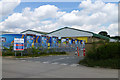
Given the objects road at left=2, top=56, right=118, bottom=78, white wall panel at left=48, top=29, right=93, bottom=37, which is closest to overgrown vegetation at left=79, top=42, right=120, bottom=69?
road at left=2, top=56, right=118, bottom=78

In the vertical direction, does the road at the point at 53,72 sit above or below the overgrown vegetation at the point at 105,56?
below

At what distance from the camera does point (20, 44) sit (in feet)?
60.5

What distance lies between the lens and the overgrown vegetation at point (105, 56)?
11.7m

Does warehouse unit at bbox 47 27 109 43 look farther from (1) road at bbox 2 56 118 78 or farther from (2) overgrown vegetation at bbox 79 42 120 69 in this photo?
(1) road at bbox 2 56 118 78

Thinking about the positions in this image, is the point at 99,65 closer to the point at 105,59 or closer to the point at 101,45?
the point at 105,59

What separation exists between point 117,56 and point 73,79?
6100 millimetres

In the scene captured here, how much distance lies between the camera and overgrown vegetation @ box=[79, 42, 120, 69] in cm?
1172

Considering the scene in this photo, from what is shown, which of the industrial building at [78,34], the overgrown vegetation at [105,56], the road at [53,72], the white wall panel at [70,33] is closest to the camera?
the road at [53,72]

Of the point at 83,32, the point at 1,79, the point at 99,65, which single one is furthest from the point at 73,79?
the point at 83,32

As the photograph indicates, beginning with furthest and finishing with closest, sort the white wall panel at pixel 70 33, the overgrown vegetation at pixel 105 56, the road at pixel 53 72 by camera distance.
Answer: the white wall panel at pixel 70 33, the overgrown vegetation at pixel 105 56, the road at pixel 53 72

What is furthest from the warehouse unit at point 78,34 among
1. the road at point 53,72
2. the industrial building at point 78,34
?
the road at point 53,72

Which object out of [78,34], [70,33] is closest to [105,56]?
[78,34]

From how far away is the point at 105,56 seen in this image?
12.5 m

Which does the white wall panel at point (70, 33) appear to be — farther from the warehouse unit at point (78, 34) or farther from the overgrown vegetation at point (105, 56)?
the overgrown vegetation at point (105, 56)
